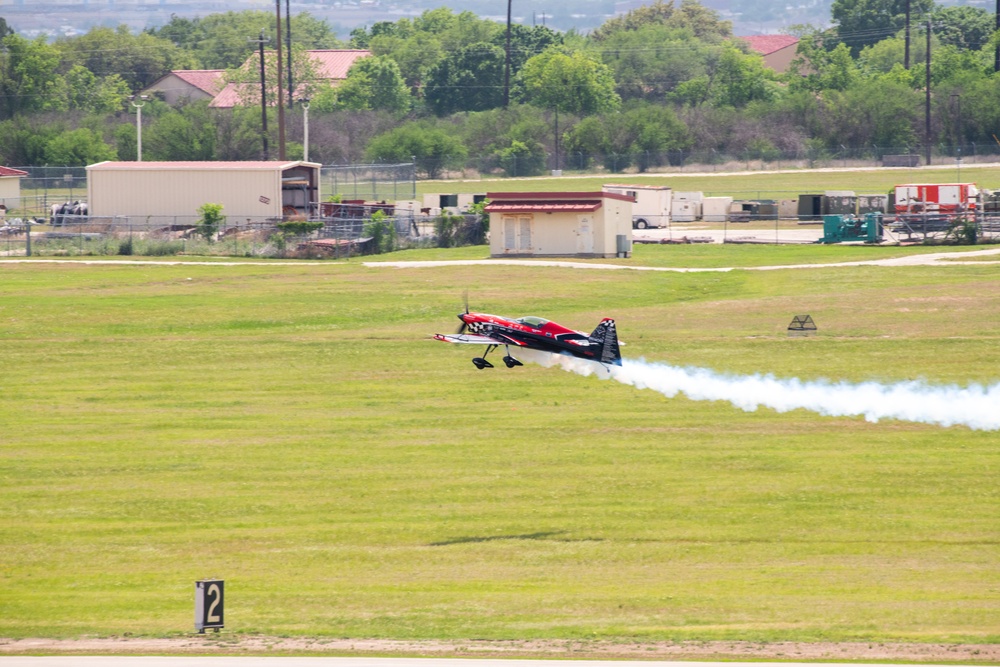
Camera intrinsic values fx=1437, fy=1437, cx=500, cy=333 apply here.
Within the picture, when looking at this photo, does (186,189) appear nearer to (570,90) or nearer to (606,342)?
(606,342)

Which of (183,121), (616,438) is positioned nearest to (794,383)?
(616,438)

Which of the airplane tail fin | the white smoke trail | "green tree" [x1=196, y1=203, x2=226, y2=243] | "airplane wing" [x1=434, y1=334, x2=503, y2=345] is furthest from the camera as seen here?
"green tree" [x1=196, y1=203, x2=226, y2=243]

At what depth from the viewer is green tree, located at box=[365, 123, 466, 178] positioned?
159 metres

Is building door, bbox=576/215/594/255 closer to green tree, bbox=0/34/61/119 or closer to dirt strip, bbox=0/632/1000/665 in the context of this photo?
dirt strip, bbox=0/632/1000/665

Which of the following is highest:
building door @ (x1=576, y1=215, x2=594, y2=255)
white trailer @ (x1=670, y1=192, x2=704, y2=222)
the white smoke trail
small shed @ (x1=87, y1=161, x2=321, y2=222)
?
small shed @ (x1=87, y1=161, x2=321, y2=222)

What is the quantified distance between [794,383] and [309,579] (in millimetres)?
22299

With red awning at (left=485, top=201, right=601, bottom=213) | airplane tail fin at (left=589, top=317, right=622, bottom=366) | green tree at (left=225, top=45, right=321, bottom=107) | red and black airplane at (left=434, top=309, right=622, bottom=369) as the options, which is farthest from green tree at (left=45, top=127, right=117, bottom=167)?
airplane tail fin at (left=589, top=317, right=622, bottom=366)

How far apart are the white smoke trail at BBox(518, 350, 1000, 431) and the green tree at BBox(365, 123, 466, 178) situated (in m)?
108

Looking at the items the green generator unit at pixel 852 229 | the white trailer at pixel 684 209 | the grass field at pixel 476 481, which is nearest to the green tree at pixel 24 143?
the white trailer at pixel 684 209

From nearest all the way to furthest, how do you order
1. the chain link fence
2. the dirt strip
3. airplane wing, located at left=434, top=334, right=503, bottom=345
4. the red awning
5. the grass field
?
the dirt strip
the grass field
airplane wing, located at left=434, top=334, right=503, bottom=345
the red awning
the chain link fence

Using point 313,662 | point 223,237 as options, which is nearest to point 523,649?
point 313,662

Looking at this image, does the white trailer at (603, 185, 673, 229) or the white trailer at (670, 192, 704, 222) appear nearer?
the white trailer at (603, 185, 673, 229)

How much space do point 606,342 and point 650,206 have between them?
7086 cm

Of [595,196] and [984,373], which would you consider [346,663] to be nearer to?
[984,373]
